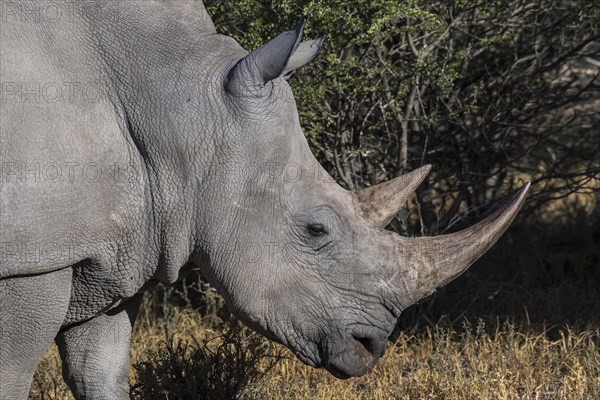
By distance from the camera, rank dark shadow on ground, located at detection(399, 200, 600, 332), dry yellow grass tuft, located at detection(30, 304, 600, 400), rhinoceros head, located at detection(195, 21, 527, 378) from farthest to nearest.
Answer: dark shadow on ground, located at detection(399, 200, 600, 332) → dry yellow grass tuft, located at detection(30, 304, 600, 400) → rhinoceros head, located at detection(195, 21, 527, 378)

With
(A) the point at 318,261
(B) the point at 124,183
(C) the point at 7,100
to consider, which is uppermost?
(C) the point at 7,100

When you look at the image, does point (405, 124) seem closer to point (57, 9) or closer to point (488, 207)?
point (488, 207)

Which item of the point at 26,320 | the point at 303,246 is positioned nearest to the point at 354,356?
the point at 303,246

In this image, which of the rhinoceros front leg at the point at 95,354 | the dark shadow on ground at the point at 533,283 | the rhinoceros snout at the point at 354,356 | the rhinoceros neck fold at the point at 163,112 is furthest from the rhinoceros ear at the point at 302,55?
the dark shadow on ground at the point at 533,283

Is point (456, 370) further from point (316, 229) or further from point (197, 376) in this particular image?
point (316, 229)

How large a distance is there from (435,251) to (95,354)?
4.85 ft

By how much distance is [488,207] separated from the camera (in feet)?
24.4

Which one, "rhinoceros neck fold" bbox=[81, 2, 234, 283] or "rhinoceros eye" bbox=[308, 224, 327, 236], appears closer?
"rhinoceros neck fold" bbox=[81, 2, 234, 283]

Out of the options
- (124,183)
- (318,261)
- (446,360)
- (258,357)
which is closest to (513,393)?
(446,360)

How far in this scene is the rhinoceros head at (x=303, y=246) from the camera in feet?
14.2

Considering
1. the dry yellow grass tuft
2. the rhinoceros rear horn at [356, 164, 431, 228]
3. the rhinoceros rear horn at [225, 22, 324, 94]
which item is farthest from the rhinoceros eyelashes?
the dry yellow grass tuft

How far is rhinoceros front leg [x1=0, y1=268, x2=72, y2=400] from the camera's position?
4.07 m

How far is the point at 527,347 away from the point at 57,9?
3.32m

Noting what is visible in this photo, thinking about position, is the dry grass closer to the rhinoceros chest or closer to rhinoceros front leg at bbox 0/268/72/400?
rhinoceros front leg at bbox 0/268/72/400
